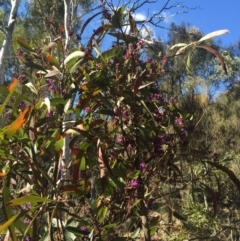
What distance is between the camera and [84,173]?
3.19 ft

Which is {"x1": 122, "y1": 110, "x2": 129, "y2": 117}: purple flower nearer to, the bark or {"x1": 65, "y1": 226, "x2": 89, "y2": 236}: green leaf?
{"x1": 65, "y1": 226, "x2": 89, "y2": 236}: green leaf

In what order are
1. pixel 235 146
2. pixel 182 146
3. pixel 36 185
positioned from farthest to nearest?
pixel 235 146 → pixel 182 146 → pixel 36 185

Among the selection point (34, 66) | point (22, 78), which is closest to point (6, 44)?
point (22, 78)

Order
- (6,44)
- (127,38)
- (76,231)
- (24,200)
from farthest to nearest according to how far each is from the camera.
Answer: (6,44) → (127,38) → (76,231) → (24,200)

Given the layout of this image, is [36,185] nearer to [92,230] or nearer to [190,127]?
[92,230]

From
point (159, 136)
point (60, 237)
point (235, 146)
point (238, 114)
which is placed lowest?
point (60, 237)

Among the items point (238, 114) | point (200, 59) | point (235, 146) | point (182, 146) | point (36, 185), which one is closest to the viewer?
point (36, 185)

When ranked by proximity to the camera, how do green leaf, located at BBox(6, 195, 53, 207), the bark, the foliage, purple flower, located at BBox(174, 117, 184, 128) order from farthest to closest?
the bark < purple flower, located at BBox(174, 117, 184, 128) < the foliage < green leaf, located at BBox(6, 195, 53, 207)

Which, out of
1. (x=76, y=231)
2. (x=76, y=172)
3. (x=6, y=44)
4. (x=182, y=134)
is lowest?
(x=76, y=231)

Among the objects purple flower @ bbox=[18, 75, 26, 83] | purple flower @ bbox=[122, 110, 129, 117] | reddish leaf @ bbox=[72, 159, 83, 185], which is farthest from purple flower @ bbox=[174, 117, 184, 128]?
purple flower @ bbox=[18, 75, 26, 83]

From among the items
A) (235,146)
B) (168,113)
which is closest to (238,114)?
(235,146)

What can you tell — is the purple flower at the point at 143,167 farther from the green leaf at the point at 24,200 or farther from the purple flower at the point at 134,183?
the green leaf at the point at 24,200

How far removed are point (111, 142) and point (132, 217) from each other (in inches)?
7.7

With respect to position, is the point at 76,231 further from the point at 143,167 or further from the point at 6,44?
the point at 6,44
